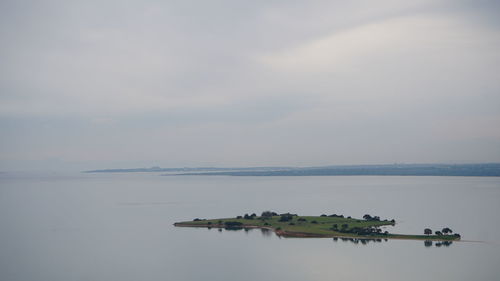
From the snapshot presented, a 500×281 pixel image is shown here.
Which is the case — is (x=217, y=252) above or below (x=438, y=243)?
below

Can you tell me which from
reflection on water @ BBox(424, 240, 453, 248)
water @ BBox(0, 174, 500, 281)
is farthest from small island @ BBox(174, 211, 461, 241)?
water @ BBox(0, 174, 500, 281)

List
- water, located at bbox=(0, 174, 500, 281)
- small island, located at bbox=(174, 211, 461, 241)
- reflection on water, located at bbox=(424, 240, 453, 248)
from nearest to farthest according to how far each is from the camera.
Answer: water, located at bbox=(0, 174, 500, 281) < reflection on water, located at bbox=(424, 240, 453, 248) < small island, located at bbox=(174, 211, 461, 241)

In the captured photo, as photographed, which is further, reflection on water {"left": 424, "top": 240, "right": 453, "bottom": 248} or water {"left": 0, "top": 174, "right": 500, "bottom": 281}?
reflection on water {"left": 424, "top": 240, "right": 453, "bottom": 248}

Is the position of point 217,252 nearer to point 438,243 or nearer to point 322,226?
point 322,226

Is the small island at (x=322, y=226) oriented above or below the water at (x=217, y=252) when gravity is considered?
above

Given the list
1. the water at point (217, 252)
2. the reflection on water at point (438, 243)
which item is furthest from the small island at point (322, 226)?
the water at point (217, 252)

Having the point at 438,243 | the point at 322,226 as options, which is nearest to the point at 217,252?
the point at 322,226

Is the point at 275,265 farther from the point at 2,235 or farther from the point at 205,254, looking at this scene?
the point at 2,235

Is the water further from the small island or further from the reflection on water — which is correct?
the small island

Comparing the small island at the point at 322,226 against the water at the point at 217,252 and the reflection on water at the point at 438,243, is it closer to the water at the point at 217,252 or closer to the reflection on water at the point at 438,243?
the reflection on water at the point at 438,243
